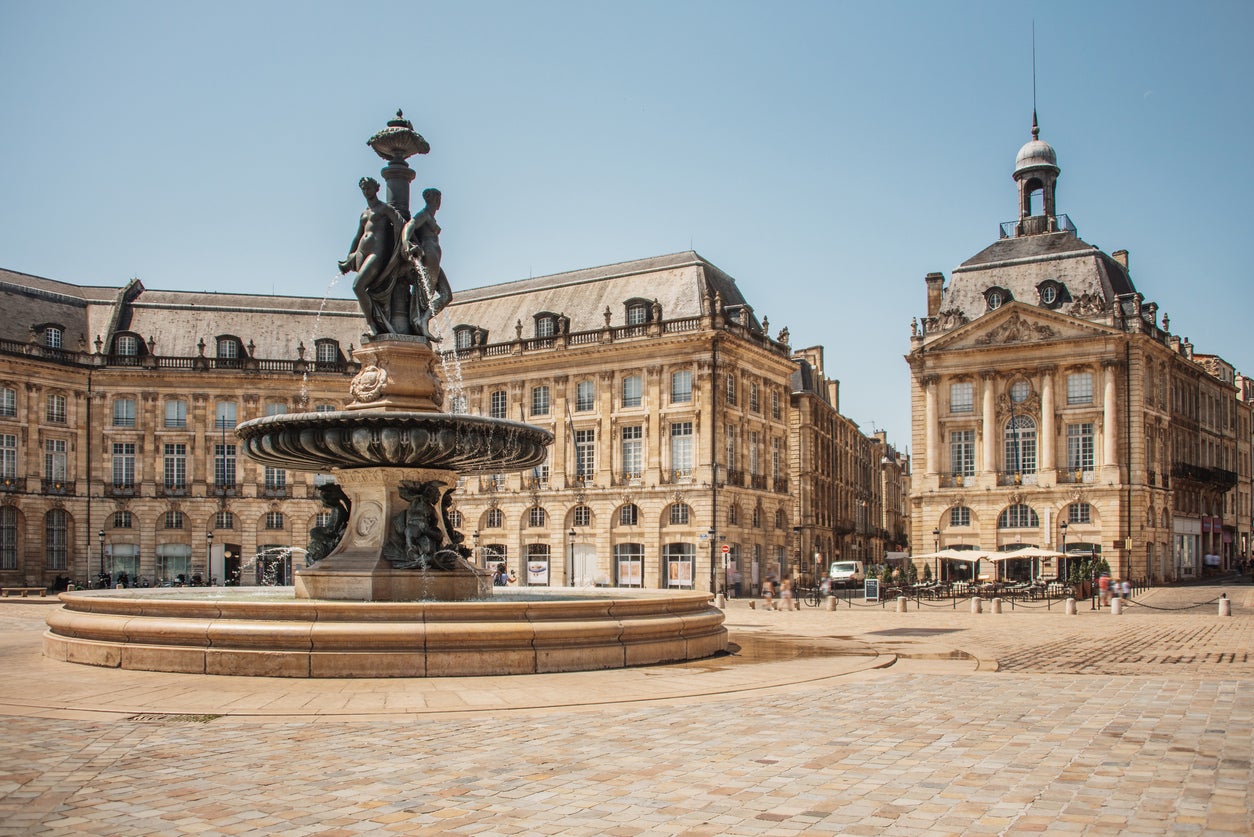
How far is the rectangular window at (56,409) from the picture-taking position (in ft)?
186

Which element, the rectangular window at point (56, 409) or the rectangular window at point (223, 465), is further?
the rectangular window at point (223, 465)

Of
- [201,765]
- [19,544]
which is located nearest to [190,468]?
[19,544]

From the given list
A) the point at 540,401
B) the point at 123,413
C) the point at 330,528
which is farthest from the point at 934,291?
the point at 330,528

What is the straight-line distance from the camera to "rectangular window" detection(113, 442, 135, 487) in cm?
5825

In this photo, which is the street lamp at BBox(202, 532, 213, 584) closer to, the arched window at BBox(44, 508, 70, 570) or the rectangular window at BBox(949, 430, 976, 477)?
the arched window at BBox(44, 508, 70, 570)

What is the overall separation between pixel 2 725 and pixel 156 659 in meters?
3.43

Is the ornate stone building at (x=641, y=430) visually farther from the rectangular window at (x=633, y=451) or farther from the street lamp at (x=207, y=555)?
the street lamp at (x=207, y=555)

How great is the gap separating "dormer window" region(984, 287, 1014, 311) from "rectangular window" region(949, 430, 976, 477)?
638 cm

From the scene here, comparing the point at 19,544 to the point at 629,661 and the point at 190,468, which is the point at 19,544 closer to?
the point at 190,468

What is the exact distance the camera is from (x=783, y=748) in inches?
344

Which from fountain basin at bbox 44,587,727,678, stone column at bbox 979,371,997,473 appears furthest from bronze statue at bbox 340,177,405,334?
stone column at bbox 979,371,997,473

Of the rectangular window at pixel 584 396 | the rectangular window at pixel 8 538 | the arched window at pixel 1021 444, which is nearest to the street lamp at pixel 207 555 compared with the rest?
the rectangular window at pixel 8 538

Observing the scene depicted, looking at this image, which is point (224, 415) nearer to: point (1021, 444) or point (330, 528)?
point (1021, 444)

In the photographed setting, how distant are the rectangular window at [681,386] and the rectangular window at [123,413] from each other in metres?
27.3
